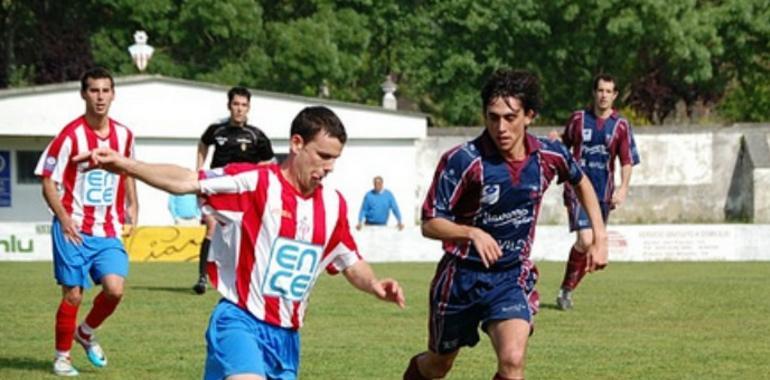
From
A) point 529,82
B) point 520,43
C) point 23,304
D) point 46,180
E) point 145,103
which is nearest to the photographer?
point 529,82

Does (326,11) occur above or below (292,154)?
above

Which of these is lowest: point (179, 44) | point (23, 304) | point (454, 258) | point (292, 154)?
point (23, 304)

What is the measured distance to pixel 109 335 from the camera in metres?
13.1

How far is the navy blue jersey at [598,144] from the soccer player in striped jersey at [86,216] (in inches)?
205

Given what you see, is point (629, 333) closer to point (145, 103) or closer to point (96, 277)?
point (96, 277)

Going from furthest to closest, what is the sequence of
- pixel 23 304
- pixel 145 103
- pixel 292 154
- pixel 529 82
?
pixel 145 103, pixel 23 304, pixel 529 82, pixel 292 154

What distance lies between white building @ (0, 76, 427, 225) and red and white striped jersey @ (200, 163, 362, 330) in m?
27.8

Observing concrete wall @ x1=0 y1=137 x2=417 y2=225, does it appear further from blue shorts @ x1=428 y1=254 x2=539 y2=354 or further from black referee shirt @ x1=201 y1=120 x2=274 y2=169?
blue shorts @ x1=428 y1=254 x2=539 y2=354

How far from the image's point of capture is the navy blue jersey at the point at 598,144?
1470 cm

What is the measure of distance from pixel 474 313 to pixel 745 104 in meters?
42.1

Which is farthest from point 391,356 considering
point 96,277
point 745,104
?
point 745,104

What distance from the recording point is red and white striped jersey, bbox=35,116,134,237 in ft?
34.9

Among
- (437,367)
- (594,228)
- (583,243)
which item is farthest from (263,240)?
(583,243)

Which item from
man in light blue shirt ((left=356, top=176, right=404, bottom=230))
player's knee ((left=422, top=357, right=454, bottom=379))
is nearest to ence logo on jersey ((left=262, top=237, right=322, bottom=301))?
player's knee ((left=422, top=357, right=454, bottom=379))
